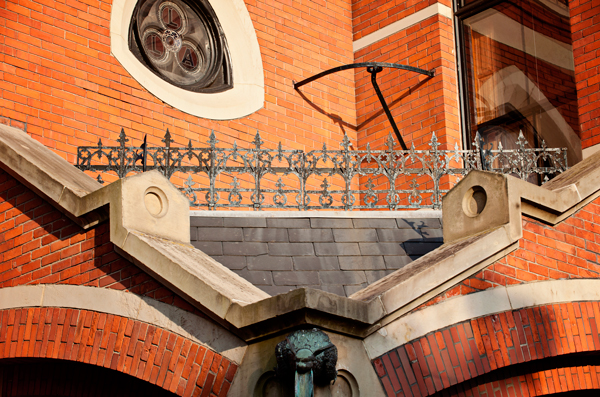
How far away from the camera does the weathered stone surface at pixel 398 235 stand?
7703 mm

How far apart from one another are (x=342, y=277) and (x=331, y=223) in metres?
0.88

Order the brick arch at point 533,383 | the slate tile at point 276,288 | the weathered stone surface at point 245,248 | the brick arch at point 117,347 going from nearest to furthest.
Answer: the brick arch at point 117,347 → the brick arch at point 533,383 → the slate tile at point 276,288 → the weathered stone surface at point 245,248

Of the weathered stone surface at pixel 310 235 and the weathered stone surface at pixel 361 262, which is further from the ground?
the weathered stone surface at pixel 310 235

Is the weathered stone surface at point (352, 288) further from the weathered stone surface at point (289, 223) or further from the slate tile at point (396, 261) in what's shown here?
the weathered stone surface at point (289, 223)

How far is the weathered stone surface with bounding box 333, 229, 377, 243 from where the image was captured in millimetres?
7637

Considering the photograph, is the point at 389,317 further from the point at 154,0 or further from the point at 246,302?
the point at 154,0

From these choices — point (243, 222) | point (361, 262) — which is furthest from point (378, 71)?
point (361, 262)

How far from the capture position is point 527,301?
5820 millimetres

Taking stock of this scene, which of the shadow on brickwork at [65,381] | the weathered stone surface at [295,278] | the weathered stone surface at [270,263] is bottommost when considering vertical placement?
the shadow on brickwork at [65,381]

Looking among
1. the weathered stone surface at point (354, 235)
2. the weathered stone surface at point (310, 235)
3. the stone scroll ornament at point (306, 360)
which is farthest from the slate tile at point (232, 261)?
the stone scroll ornament at point (306, 360)

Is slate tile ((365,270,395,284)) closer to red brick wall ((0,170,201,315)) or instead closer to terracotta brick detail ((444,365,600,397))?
terracotta brick detail ((444,365,600,397))

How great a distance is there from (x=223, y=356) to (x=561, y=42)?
316 inches

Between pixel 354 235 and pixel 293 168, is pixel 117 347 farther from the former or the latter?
pixel 293 168

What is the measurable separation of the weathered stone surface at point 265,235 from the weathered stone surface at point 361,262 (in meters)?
0.65
